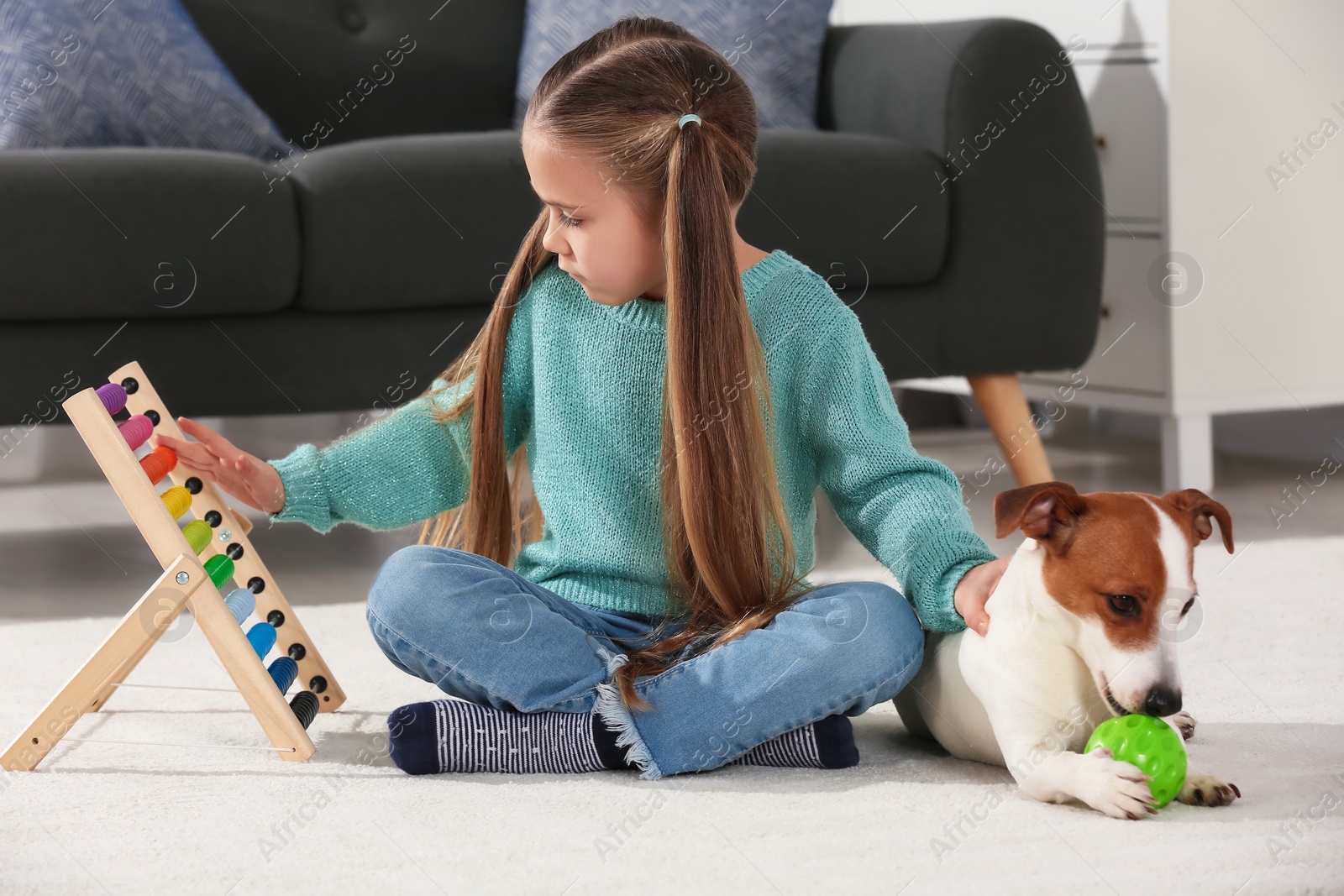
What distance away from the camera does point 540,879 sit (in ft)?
2.64

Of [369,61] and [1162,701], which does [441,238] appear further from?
[1162,701]

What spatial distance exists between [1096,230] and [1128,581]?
1219 millimetres

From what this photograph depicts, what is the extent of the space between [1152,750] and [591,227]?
0.55m

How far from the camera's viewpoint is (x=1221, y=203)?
2.07m

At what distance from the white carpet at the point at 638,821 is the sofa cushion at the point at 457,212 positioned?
0.64 m

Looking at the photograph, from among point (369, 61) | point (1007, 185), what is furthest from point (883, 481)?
point (369, 61)

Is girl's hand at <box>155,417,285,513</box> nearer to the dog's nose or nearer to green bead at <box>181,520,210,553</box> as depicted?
green bead at <box>181,520,210,553</box>

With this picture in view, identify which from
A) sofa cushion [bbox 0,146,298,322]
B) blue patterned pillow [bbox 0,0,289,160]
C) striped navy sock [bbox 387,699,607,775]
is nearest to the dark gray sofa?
sofa cushion [bbox 0,146,298,322]

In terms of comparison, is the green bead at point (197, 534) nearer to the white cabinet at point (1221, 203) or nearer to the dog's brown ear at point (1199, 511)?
the dog's brown ear at point (1199, 511)

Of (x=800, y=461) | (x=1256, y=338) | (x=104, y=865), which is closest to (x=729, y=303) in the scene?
(x=800, y=461)

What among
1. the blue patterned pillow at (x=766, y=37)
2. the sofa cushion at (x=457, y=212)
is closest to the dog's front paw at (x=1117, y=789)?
the sofa cushion at (x=457, y=212)

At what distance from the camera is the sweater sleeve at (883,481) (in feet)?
3.44

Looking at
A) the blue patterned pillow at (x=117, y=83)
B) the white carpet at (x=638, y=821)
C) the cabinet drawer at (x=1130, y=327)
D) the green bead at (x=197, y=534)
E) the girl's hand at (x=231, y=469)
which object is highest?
the blue patterned pillow at (x=117, y=83)

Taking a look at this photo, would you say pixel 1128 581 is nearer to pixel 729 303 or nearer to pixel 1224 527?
pixel 1224 527
